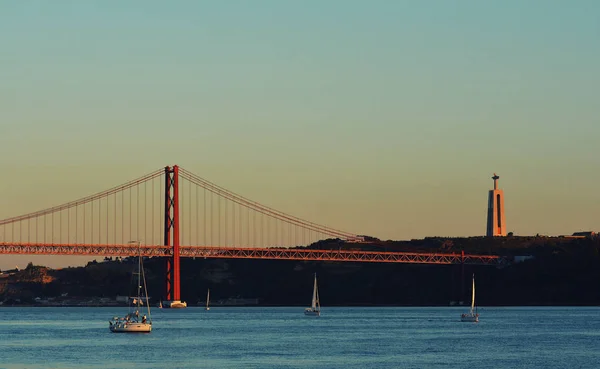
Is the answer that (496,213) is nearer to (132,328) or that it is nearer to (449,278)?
(449,278)

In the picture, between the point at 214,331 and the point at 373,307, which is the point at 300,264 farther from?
the point at 214,331

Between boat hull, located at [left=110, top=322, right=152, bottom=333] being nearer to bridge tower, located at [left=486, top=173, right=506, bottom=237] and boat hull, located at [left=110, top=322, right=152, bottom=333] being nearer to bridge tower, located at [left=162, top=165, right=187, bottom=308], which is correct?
bridge tower, located at [left=162, top=165, right=187, bottom=308]

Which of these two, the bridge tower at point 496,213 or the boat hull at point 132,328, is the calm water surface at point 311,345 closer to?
the boat hull at point 132,328

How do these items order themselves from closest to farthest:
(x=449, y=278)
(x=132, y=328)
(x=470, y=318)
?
(x=132, y=328) → (x=470, y=318) → (x=449, y=278)

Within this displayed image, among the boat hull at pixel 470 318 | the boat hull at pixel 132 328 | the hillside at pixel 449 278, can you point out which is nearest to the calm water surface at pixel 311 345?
the boat hull at pixel 470 318

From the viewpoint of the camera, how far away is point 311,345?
80000mm

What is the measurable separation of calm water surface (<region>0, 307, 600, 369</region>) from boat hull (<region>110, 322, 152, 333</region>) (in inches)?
58.9

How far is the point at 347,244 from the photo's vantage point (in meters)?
191

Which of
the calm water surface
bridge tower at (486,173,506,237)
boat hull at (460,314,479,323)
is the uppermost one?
bridge tower at (486,173,506,237)

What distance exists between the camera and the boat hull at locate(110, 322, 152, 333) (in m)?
93.4

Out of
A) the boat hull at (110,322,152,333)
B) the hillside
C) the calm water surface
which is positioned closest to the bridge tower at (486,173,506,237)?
the hillside

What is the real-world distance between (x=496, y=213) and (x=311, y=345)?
104 meters

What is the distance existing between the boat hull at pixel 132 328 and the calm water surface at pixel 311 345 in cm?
150

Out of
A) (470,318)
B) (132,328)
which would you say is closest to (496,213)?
(470,318)
